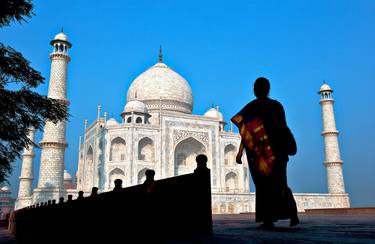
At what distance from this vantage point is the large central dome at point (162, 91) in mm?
29062

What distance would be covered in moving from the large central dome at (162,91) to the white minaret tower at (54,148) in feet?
30.4

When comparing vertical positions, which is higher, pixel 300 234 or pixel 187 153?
pixel 187 153

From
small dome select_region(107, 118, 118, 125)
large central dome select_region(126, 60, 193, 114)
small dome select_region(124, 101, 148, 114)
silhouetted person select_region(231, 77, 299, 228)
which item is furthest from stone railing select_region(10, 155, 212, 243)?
large central dome select_region(126, 60, 193, 114)

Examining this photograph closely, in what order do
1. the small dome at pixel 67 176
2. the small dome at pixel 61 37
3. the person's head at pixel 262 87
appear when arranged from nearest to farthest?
the person's head at pixel 262 87
the small dome at pixel 61 37
the small dome at pixel 67 176

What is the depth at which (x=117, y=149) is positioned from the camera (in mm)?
23641

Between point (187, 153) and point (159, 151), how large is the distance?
116 inches

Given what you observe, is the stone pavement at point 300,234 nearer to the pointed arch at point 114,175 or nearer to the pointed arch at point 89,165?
the pointed arch at point 114,175

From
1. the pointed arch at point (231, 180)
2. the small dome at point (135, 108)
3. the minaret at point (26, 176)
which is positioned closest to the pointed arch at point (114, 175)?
the small dome at point (135, 108)

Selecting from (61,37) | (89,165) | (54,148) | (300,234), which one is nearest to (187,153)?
(89,165)

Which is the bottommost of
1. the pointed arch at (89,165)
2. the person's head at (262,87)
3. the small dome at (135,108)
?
the person's head at (262,87)

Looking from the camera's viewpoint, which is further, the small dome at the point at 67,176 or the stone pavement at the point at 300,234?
the small dome at the point at 67,176

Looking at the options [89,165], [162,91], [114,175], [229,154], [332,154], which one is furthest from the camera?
[162,91]

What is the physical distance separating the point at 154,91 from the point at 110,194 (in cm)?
2666

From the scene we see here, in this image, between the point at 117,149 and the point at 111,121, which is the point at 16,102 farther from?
the point at 111,121
